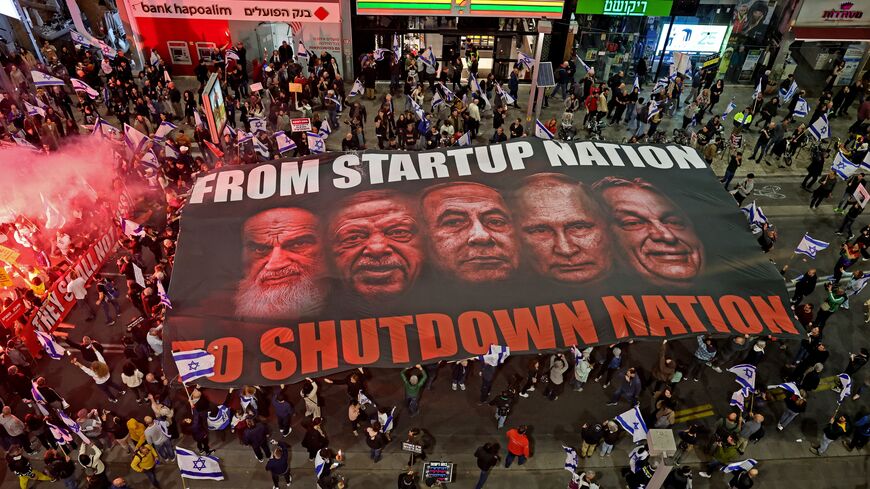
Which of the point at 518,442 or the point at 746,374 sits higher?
the point at 746,374

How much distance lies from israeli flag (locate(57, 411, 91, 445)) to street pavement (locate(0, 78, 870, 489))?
3.45ft

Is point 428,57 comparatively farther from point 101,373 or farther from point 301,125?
point 101,373

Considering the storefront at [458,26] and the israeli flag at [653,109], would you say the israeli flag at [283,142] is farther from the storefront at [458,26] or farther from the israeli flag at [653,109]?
the israeli flag at [653,109]

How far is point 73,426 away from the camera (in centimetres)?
1350

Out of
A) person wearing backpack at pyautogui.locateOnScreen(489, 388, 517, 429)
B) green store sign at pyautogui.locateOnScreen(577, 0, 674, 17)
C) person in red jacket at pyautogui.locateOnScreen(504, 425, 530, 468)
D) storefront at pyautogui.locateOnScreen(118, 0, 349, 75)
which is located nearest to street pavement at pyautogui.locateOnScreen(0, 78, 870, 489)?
person wearing backpack at pyautogui.locateOnScreen(489, 388, 517, 429)

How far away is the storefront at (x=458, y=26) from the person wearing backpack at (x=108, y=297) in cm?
1737

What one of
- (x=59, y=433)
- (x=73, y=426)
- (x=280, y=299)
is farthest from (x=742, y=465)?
(x=59, y=433)

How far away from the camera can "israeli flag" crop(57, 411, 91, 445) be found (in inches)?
520

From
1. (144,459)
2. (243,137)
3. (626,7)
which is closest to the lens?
(144,459)

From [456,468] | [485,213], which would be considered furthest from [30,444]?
Result: [485,213]

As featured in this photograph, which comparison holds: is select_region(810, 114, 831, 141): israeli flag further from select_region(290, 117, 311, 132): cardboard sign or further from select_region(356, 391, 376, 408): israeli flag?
select_region(356, 391, 376, 408): israeli flag

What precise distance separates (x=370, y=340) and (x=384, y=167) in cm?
570

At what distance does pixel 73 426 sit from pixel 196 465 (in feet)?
10.9

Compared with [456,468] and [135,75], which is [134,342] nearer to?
[456,468]
